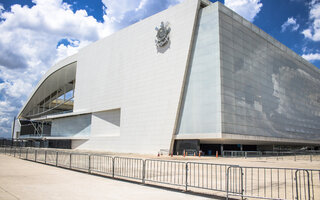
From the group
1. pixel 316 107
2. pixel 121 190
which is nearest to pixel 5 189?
pixel 121 190

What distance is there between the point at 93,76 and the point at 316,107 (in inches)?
2001

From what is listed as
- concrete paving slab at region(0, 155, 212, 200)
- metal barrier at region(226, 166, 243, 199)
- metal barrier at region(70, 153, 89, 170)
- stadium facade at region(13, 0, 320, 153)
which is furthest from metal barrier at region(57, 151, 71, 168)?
stadium facade at region(13, 0, 320, 153)

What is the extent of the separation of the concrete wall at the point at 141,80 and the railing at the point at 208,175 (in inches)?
632

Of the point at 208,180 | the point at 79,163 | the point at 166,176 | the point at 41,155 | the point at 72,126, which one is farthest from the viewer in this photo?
the point at 72,126

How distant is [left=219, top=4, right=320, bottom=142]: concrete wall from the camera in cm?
3284

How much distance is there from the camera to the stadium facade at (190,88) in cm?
3219

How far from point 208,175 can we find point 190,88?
65.0ft

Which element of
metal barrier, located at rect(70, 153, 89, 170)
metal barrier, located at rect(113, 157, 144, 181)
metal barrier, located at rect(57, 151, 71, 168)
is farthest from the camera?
metal barrier, located at rect(57, 151, 71, 168)

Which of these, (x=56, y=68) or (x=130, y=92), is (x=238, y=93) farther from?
(x=56, y=68)

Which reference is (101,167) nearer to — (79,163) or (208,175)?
(79,163)

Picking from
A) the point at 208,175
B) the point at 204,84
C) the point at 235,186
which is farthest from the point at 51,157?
the point at 204,84

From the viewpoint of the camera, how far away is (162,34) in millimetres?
36219

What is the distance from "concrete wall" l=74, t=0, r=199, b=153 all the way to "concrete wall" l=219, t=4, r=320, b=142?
230 inches

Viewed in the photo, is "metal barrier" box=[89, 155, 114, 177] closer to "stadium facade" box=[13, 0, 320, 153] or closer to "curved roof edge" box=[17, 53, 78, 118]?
"stadium facade" box=[13, 0, 320, 153]
